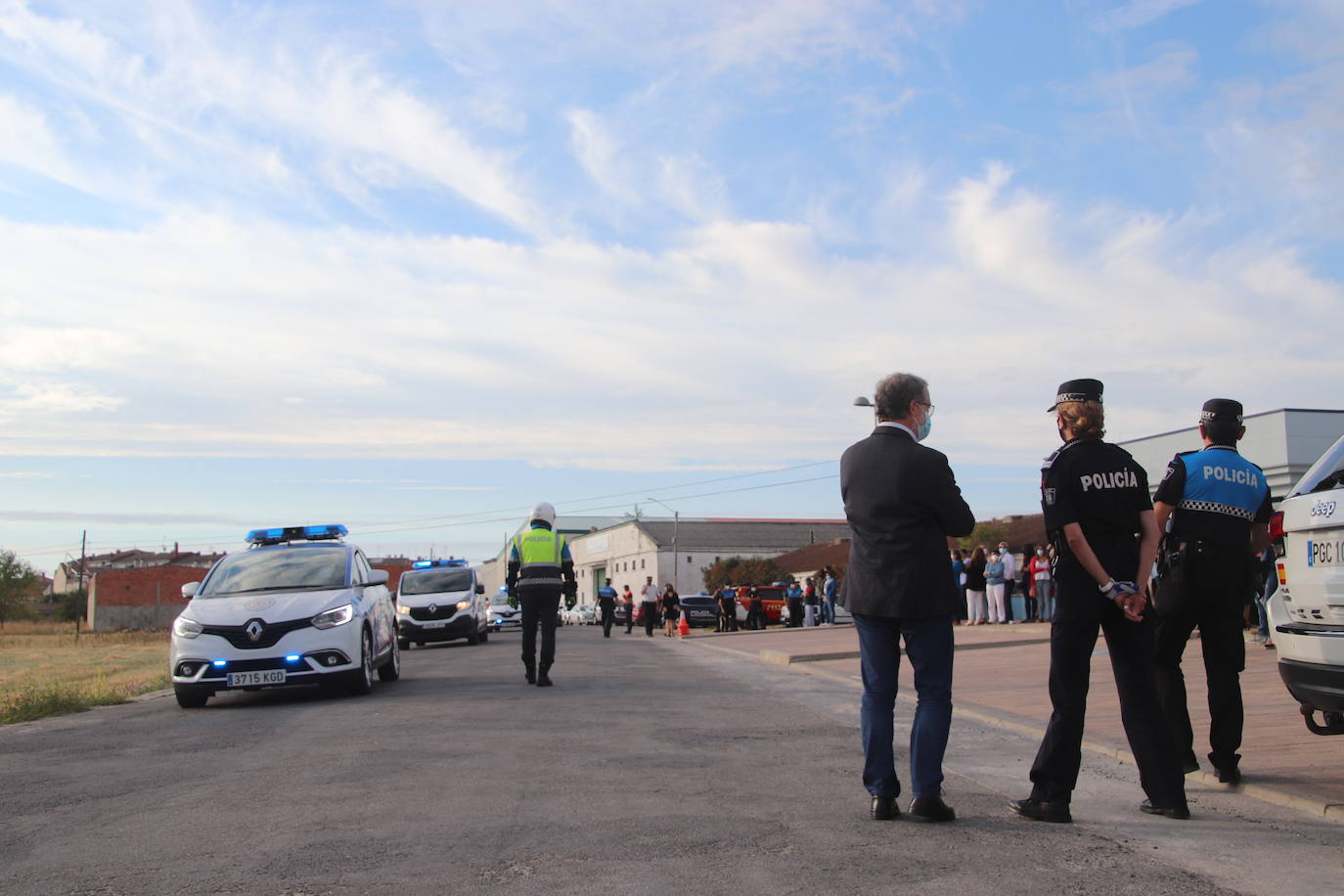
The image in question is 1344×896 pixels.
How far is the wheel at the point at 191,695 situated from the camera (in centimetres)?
1122

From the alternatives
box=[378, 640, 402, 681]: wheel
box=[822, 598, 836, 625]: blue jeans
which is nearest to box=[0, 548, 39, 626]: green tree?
box=[822, 598, 836, 625]: blue jeans

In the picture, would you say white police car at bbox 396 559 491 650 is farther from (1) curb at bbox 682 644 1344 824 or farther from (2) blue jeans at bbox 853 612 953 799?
(2) blue jeans at bbox 853 612 953 799

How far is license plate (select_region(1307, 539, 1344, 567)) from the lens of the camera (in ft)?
16.9

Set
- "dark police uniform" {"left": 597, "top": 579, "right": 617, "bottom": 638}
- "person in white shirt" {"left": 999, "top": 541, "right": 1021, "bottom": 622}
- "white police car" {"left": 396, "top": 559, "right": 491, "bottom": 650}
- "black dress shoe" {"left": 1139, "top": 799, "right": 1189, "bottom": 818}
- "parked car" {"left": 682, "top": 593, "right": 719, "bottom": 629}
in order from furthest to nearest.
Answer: "parked car" {"left": 682, "top": 593, "right": 719, "bottom": 629} → "dark police uniform" {"left": 597, "top": 579, "right": 617, "bottom": 638} → "person in white shirt" {"left": 999, "top": 541, "right": 1021, "bottom": 622} → "white police car" {"left": 396, "top": 559, "right": 491, "bottom": 650} → "black dress shoe" {"left": 1139, "top": 799, "right": 1189, "bottom": 818}

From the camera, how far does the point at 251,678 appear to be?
36.6 feet

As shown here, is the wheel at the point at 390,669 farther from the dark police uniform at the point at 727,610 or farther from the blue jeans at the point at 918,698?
the dark police uniform at the point at 727,610

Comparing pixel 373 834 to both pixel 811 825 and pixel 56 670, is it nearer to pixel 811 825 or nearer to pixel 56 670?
pixel 811 825

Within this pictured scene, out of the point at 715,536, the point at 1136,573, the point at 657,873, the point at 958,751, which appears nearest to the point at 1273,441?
the point at 958,751

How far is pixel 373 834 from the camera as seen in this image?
5016 millimetres

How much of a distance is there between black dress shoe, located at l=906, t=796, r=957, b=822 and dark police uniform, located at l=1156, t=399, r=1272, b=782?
4.72 ft

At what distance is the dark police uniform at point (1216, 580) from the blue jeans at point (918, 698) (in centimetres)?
139

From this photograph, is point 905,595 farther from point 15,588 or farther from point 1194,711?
point 15,588

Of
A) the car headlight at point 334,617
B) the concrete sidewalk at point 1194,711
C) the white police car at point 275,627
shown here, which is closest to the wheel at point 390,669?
the white police car at point 275,627

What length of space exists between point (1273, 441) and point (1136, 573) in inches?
879
